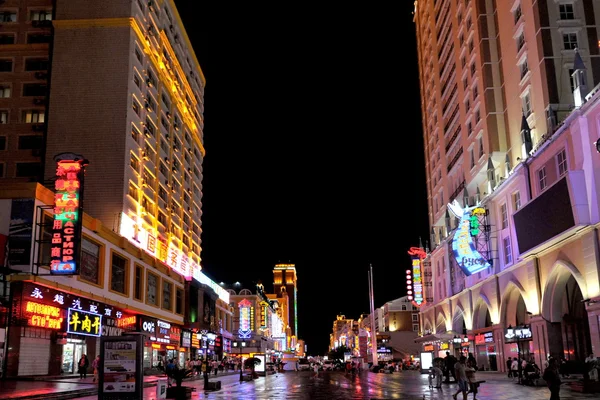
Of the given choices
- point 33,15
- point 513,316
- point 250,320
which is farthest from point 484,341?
point 33,15

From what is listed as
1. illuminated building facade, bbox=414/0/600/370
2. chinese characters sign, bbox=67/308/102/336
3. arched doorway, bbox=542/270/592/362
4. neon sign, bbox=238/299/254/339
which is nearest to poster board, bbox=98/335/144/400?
chinese characters sign, bbox=67/308/102/336

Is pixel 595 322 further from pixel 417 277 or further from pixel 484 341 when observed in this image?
pixel 417 277

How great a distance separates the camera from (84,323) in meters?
39.2

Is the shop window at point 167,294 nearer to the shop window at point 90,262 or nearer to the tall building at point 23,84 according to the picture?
the tall building at point 23,84

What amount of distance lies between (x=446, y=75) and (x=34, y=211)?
52522mm

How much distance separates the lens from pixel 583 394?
24609mm

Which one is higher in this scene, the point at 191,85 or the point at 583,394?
the point at 191,85

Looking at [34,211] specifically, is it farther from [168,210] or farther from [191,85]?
[191,85]

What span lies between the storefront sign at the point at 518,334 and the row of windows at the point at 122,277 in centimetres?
2865

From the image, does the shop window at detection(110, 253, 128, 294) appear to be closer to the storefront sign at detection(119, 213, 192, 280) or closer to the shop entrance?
the storefront sign at detection(119, 213, 192, 280)

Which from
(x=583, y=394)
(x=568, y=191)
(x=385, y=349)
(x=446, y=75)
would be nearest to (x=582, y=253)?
(x=568, y=191)

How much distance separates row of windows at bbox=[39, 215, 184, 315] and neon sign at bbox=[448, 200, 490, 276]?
88.3ft

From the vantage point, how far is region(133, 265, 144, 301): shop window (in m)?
50.9

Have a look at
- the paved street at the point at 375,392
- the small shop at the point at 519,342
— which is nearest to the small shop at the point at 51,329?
the paved street at the point at 375,392
